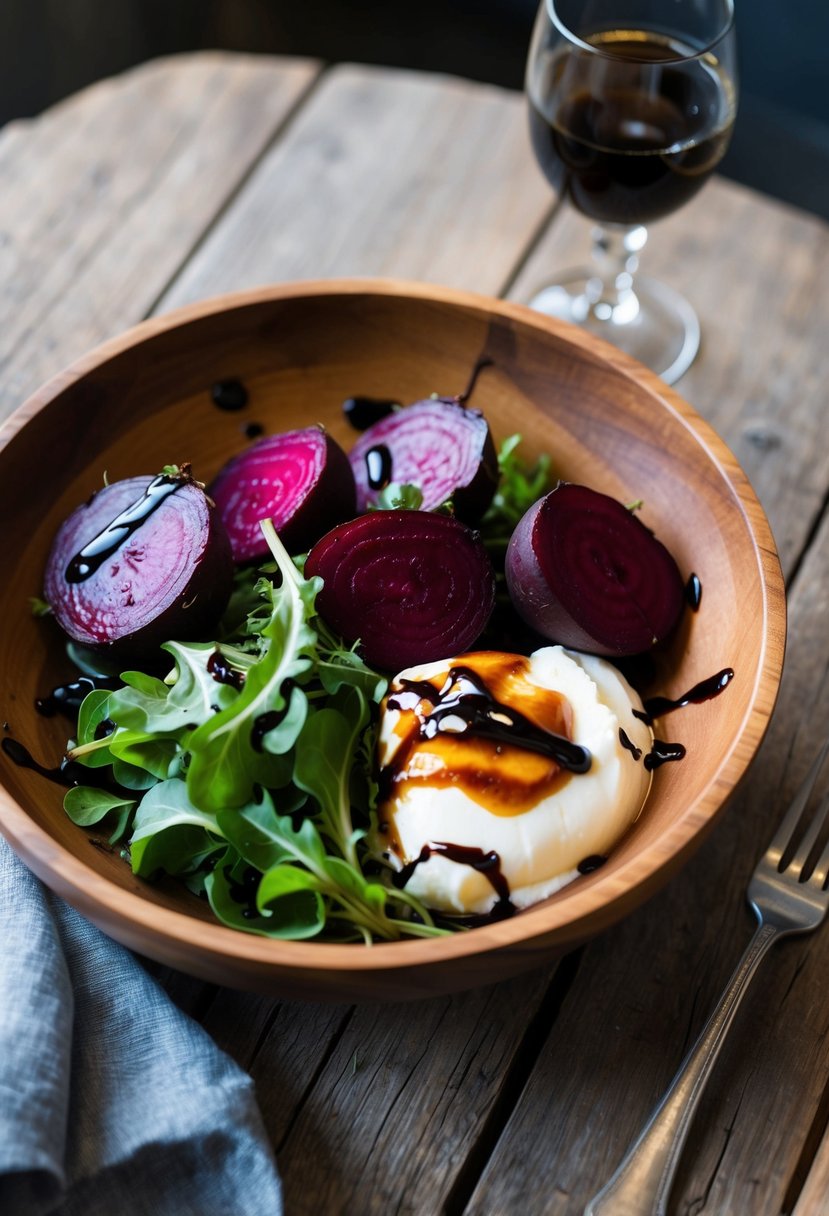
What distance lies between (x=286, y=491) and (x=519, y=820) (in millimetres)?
531

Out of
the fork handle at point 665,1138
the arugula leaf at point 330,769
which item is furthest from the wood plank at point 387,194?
the fork handle at point 665,1138

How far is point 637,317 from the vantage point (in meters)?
2.02

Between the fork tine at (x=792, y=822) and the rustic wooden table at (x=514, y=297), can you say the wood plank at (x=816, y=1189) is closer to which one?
the rustic wooden table at (x=514, y=297)

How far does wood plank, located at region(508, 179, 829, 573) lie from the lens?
6.07ft

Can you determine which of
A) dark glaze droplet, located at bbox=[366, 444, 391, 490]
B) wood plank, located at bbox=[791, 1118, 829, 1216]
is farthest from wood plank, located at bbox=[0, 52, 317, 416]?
wood plank, located at bbox=[791, 1118, 829, 1216]

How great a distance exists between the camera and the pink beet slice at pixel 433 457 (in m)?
1.46

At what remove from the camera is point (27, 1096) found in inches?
43.9

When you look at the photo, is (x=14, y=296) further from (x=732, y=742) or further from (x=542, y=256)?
(x=732, y=742)

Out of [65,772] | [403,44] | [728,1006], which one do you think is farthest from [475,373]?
[403,44]

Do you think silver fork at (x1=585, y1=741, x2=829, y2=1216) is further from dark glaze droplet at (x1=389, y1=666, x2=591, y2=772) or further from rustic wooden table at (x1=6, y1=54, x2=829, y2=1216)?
dark glaze droplet at (x1=389, y1=666, x2=591, y2=772)

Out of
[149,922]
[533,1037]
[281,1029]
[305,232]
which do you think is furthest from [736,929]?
[305,232]

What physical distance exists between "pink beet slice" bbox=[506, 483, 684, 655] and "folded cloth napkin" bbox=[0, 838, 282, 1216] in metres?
0.61

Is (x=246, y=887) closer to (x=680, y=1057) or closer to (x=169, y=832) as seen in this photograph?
(x=169, y=832)

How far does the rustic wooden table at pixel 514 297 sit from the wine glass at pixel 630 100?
0.34m
